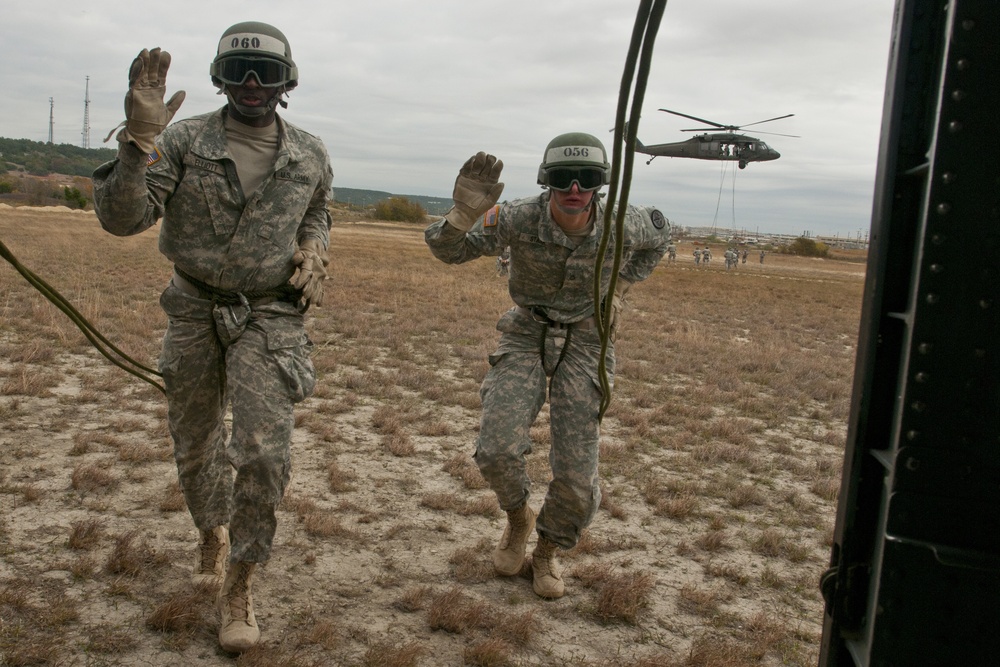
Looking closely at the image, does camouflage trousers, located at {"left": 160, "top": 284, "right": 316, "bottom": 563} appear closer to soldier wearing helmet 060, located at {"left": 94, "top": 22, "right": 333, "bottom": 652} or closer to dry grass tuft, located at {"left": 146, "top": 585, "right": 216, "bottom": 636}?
soldier wearing helmet 060, located at {"left": 94, "top": 22, "right": 333, "bottom": 652}

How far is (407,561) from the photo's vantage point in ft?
15.9

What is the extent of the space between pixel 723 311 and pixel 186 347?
21.0 m

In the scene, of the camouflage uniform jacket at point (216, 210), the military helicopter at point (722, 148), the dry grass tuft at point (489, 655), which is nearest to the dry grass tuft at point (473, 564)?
the dry grass tuft at point (489, 655)

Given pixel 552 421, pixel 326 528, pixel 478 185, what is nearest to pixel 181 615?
pixel 326 528

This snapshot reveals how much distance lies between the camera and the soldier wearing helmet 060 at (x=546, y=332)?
4473 mm

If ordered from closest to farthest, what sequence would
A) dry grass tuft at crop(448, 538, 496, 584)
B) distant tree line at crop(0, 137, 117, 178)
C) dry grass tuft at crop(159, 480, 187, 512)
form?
1. dry grass tuft at crop(448, 538, 496, 584)
2. dry grass tuft at crop(159, 480, 187, 512)
3. distant tree line at crop(0, 137, 117, 178)

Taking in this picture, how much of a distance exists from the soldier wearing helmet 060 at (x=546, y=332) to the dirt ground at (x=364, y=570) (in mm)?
452

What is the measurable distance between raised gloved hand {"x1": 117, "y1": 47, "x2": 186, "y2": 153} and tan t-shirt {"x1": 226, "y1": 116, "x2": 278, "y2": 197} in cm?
43

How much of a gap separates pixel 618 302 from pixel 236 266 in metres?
2.07

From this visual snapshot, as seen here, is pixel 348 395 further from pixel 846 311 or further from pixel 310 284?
pixel 846 311

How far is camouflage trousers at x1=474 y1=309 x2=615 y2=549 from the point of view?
4461 millimetres

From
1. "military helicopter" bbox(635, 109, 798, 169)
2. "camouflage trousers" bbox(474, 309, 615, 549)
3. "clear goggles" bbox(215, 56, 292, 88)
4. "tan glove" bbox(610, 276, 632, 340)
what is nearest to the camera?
"clear goggles" bbox(215, 56, 292, 88)

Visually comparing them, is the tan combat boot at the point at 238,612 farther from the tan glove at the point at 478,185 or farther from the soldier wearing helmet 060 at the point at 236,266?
the tan glove at the point at 478,185

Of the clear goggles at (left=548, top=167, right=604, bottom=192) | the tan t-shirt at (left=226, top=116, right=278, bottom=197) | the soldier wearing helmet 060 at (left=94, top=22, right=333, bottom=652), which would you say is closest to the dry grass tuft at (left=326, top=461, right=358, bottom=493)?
A: the soldier wearing helmet 060 at (left=94, top=22, right=333, bottom=652)
